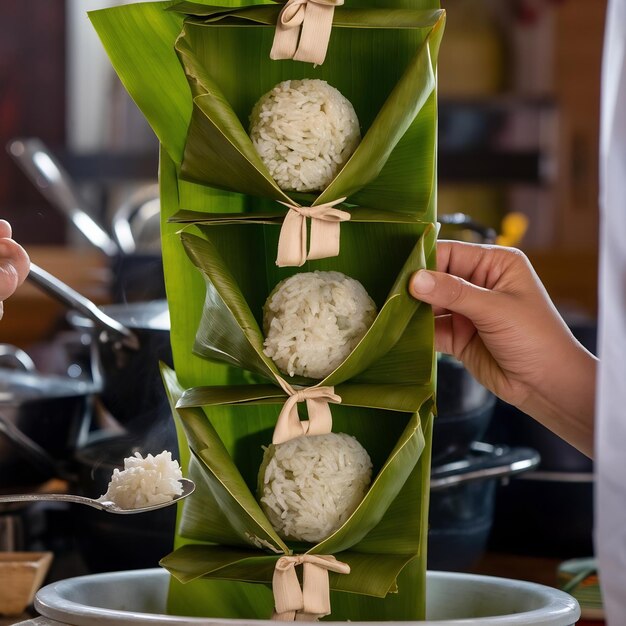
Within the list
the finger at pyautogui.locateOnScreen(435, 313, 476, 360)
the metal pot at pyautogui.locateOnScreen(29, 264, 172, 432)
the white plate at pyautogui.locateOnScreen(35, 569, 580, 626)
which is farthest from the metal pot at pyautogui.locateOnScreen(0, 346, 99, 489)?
the finger at pyautogui.locateOnScreen(435, 313, 476, 360)

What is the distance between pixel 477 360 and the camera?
1047 millimetres

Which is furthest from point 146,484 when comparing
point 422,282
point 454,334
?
point 454,334

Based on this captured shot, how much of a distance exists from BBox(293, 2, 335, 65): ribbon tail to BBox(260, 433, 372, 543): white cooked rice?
309 millimetres

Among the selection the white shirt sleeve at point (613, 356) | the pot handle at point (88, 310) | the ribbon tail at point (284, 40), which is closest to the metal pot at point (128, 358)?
the pot handle at point (88, 310)

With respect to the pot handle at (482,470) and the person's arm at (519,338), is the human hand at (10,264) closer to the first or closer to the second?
the person's arm at (519,338)

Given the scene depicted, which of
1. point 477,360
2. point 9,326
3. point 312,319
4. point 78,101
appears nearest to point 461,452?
point 477,360

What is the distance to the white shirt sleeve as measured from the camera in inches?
24.3

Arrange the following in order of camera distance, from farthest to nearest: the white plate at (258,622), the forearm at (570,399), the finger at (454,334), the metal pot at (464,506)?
the metal pot at (464,506) < the finger at (454,334) < the forearm at (570,399) < the white plate at (258,622)

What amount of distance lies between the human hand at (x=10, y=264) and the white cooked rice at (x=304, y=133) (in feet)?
0.72

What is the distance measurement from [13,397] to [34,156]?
109 centimetres

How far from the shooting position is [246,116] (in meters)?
0.88

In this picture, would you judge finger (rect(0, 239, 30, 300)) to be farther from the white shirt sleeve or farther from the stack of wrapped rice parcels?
the white shirt sleeve

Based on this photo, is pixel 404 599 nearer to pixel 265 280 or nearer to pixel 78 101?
pixel 265 280

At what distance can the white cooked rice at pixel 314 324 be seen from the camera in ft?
2.61
